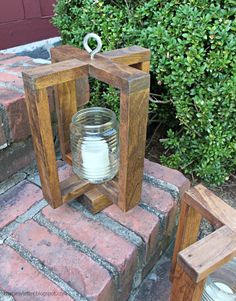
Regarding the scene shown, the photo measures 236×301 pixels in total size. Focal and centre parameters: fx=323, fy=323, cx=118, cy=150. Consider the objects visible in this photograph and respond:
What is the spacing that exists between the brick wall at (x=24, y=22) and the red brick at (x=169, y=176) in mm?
1277

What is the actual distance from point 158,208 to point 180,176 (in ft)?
0.53

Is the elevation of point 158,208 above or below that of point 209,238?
below

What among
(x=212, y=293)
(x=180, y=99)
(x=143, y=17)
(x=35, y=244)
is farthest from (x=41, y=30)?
(x=212, y=293)

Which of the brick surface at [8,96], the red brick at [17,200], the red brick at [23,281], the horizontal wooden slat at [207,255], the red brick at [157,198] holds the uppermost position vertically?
the brick surface at [8,96]

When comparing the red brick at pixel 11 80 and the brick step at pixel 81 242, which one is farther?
the red brick at pixel 11 80

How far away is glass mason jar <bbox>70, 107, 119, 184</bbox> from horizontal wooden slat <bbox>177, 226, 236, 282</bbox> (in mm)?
349

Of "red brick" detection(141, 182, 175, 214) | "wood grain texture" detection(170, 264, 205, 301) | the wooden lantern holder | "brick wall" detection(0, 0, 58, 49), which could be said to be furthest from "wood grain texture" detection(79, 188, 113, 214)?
"brick wall" detection(0, 0, 58, 49)

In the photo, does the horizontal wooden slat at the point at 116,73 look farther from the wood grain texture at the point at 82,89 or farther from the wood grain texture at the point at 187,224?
the wood grain texture at the point at 187,224

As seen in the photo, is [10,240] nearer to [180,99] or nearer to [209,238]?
[209,238]

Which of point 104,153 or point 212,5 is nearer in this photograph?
point 104,153

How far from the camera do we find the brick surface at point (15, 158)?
3.30 feet

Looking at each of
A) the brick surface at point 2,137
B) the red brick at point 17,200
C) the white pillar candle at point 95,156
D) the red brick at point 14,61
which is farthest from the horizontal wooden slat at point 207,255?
the red brick at point 14,61

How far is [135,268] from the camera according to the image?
855 millimetres

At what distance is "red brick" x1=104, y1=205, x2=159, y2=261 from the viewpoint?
0.87 metres
